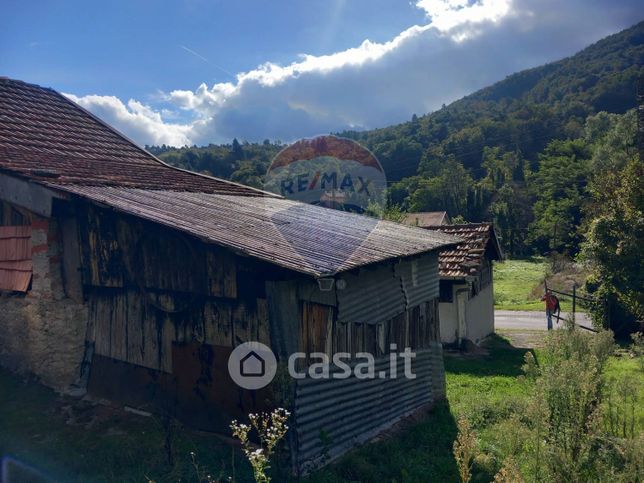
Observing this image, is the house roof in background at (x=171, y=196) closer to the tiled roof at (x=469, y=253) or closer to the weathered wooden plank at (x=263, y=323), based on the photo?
the weathered wooden plank at (x=263, y=323)

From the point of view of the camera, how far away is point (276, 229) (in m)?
7.10

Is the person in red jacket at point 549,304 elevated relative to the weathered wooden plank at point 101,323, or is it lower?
lower

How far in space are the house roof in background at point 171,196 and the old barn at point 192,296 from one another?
6 cm

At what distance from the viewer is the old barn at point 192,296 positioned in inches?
234

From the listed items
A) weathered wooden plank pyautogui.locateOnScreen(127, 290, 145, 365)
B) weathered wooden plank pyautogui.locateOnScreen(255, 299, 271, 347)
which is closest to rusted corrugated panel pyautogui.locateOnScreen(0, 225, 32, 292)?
weathered wooden plank pyautogui.locateOnScreen(127, 290, 145, 365)

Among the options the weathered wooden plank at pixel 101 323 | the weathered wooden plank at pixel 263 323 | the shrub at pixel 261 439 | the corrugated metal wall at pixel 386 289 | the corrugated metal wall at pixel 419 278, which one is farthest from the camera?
the corrugated metal wall at pixel 419 278

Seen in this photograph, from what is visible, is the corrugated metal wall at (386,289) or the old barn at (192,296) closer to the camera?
the old barn at (192,296)

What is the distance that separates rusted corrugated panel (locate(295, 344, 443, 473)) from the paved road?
11743mm

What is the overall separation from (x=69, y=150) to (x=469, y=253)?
11335 millimetres

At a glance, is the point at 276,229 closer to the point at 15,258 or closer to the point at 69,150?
the point at 15,258

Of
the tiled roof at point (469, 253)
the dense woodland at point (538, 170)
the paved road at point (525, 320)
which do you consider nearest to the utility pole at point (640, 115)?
the dense woodland at point (538, 170)

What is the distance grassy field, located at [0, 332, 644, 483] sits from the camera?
Answer: 219 inches

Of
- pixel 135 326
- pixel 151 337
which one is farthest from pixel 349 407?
pixel 135 326

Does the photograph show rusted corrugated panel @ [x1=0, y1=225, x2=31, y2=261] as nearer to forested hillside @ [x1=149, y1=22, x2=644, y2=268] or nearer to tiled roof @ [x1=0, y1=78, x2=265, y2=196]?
tiled roof @ [x1=0, y1=78, x2=265, y2=196]
